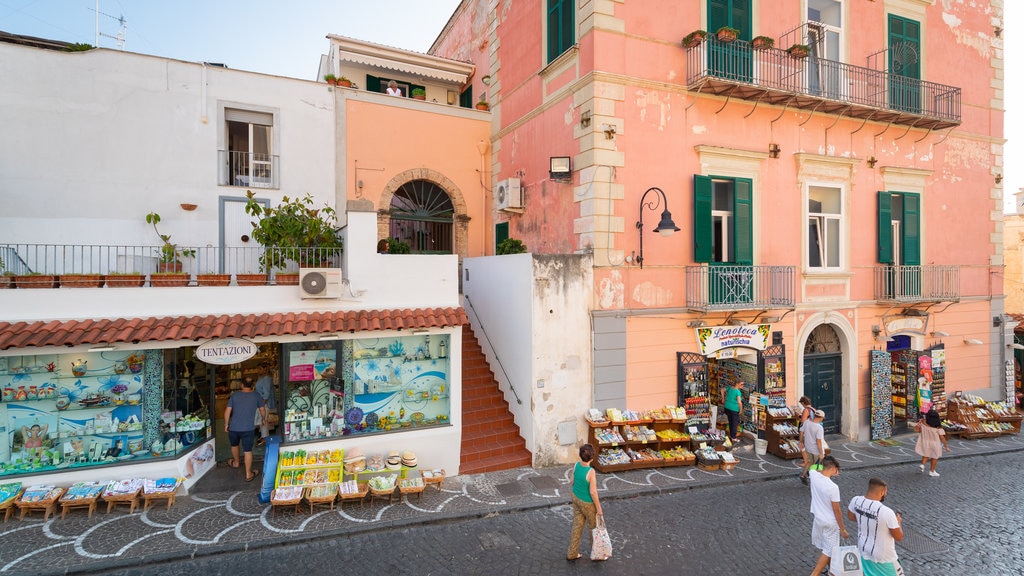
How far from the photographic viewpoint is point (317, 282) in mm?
8570

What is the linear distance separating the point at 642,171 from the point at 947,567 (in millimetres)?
7899

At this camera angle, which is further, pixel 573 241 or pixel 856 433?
pixel 856 433

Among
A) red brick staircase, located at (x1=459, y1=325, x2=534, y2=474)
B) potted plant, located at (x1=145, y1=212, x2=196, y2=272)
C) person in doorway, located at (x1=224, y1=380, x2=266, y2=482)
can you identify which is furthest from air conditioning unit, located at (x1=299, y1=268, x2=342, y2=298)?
red brick staircase, located at (x1=459, y1=325, x2=534, y2=474)

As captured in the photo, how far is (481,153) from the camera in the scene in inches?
603

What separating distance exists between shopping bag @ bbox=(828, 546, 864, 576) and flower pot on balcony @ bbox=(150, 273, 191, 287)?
32.8 feet

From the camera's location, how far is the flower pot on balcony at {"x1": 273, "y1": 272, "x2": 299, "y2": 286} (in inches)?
344

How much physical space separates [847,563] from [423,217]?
487 inches

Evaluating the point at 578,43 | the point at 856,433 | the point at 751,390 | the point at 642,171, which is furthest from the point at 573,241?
the point at 856,433

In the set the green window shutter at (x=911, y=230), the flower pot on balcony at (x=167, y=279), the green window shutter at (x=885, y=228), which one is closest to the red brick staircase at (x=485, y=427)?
the flower pot on balcony at (x=167, y=279)

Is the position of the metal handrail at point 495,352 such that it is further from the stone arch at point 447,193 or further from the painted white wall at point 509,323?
the stone arch at point 447,193

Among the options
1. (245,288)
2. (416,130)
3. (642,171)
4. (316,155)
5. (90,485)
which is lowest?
(90,485)

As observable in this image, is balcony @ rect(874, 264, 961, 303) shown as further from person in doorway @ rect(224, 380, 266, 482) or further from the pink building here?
person in doorway @ rect(224, 380, 266, 482)

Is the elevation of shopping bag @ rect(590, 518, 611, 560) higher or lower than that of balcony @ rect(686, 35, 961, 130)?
lower

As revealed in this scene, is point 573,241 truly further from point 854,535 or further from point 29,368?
point 29,368
